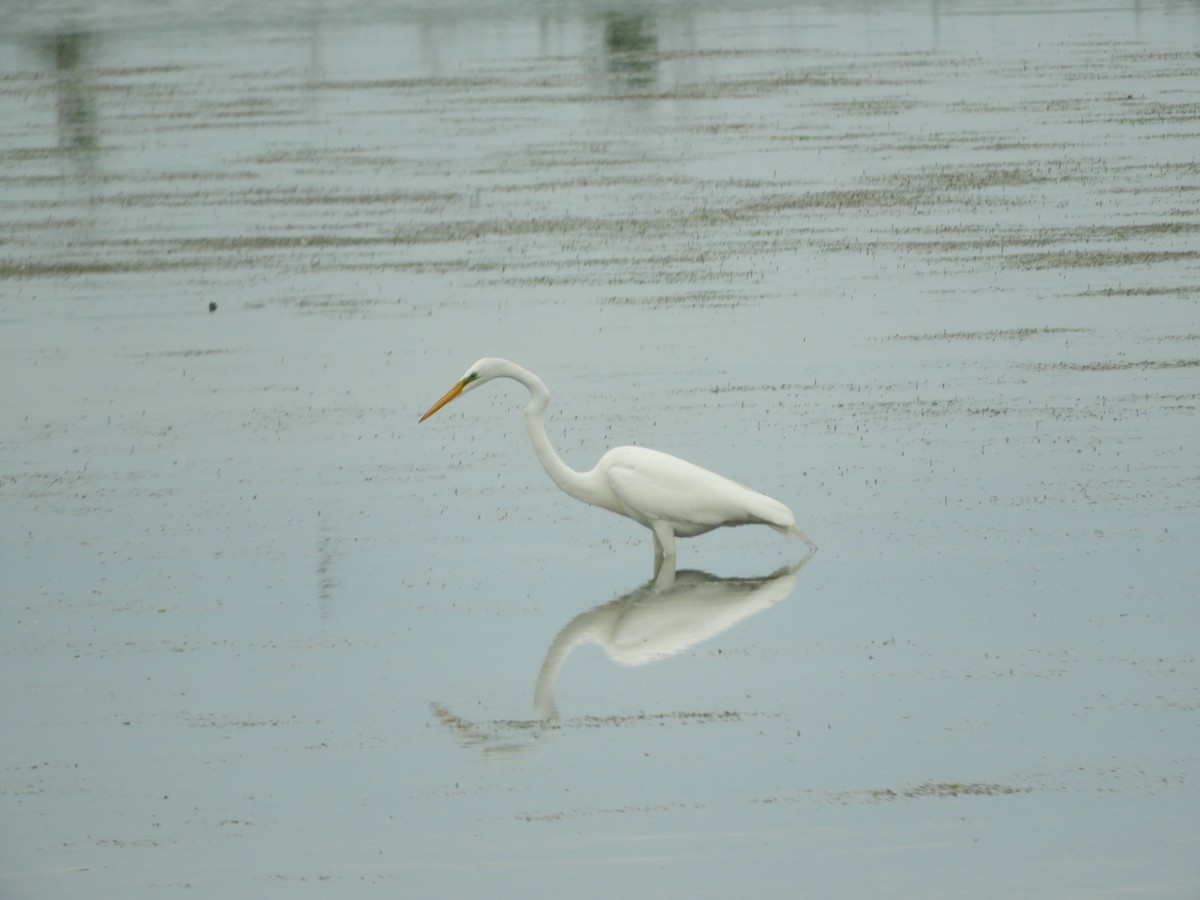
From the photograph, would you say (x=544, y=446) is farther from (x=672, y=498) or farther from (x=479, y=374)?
(x=672, y=498)

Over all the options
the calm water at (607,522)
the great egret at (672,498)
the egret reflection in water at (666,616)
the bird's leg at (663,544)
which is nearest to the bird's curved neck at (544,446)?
the great egret at (672,498)

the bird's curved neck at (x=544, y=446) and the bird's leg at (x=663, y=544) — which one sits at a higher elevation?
the bird's curved neck at (x=544, y=446)

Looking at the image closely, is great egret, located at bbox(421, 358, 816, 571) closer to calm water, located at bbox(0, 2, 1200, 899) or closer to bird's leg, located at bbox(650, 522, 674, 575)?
bird's leg, located at bbox(650, 522, 674, 575)

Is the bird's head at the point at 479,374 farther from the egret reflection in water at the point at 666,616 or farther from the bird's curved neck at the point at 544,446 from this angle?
the egret reflection in water at the point at 666,616

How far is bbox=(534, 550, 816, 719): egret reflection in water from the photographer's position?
10547mm

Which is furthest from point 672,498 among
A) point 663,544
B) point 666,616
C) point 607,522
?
point 607,522

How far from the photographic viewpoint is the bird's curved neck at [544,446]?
12.2 m

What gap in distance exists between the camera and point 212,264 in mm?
22906

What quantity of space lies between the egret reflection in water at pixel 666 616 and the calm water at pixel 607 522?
0.12ft

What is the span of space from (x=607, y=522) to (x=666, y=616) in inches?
86.4

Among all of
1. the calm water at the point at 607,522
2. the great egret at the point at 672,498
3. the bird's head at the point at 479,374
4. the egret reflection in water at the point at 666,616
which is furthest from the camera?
the bird's head at the point at 479,374

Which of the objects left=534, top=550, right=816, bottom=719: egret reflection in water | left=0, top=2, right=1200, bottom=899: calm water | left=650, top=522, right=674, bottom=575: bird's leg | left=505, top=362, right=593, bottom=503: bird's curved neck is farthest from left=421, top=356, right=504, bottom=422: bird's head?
left=534, top=550, right=816, bottom=719: egret reflection in water

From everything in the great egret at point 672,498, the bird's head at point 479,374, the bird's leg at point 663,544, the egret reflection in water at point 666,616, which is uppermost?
the bird's head at point 479,374

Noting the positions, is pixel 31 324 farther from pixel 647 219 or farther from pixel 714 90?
pixel 714 90
